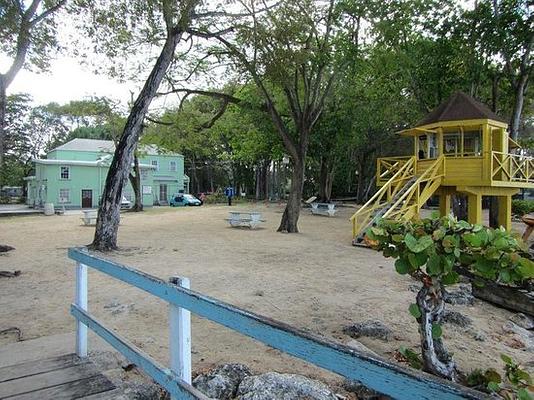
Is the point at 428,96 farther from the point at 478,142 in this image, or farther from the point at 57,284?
the point at 57,284

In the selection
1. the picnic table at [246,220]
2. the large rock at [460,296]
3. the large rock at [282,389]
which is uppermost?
the picnic table at [246,220]

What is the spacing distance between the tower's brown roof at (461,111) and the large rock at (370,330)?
474 inches

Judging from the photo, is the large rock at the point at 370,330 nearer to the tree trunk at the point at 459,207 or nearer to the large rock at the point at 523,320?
the large rock at the point at 523,320

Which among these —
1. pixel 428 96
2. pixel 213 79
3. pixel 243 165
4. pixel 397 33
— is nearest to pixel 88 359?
pixel 397 33

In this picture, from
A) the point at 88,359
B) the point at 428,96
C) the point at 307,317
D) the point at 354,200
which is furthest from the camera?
the point at 354,200

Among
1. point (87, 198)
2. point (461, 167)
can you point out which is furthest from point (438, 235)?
point (87, 198)

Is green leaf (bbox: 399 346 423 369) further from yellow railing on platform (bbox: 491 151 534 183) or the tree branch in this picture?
yellow railing on platform (bbox: 491 151 534 183)

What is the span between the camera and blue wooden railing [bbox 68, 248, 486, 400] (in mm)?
1167

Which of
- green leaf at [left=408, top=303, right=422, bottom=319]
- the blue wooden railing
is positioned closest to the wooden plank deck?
the blue wooden railing

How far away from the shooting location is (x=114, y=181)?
11.2 m

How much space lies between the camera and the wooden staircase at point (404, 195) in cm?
1316

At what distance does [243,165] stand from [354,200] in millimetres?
16169

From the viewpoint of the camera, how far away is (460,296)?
6.82 meters

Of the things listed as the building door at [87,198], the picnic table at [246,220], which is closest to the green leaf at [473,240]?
the picnic table at [246,220]
